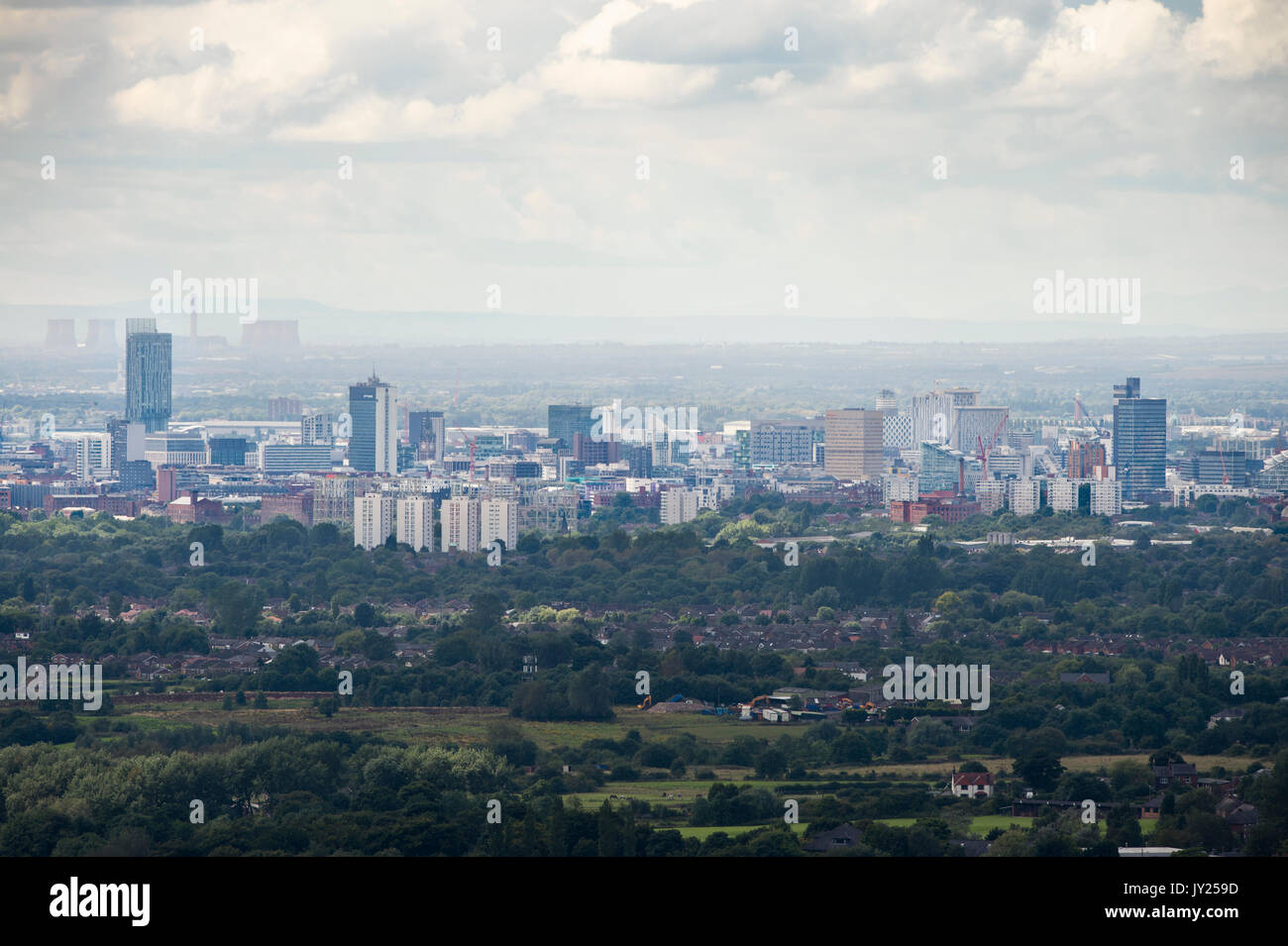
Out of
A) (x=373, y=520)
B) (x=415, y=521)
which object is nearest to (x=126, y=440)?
(x=373, y=520)

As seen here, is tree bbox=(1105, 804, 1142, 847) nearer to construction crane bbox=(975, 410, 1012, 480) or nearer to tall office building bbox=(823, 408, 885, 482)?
construction crane bbox=(975, 410, 1012, 480)

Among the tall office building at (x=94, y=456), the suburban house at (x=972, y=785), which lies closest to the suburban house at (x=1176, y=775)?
the suburban house at (x=972, y=785)

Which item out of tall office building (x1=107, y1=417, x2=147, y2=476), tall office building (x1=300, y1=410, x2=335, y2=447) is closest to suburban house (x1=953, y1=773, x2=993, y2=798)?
tall office building (x1=107, y1=417, x2=147, y2=476)

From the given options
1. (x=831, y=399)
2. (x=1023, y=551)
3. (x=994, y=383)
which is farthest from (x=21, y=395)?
(x=1023, y=551)

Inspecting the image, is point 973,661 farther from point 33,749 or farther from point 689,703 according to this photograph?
point 33,749

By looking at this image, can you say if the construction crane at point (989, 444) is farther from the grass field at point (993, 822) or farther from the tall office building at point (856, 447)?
the grass field at point (993, 822)

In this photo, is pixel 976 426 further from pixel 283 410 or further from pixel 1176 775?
pixel 1176 775
